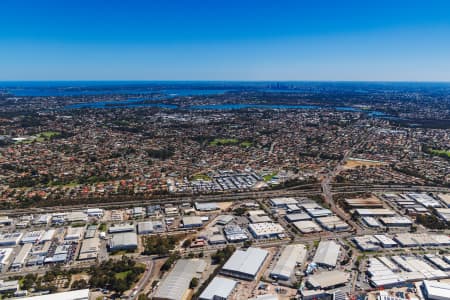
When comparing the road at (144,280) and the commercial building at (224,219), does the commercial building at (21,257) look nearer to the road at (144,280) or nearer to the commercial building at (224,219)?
the road at (144,280)

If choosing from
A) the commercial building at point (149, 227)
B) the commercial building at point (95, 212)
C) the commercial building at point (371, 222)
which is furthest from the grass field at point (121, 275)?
the commercial building at point (371, 222)

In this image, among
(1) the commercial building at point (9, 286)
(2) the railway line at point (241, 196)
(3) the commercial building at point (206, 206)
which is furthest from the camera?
(3) the commercial building at point (206, 206)

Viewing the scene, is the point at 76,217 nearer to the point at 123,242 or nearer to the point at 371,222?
the point at 123,242

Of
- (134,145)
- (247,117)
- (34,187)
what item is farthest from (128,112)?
(34,187)

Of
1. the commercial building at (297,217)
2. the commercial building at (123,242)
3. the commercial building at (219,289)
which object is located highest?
the commercial building at (219,289)

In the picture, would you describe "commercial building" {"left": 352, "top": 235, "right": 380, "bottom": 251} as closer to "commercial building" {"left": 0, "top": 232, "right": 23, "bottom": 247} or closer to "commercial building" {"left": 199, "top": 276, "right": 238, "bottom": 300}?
"commercial building" {"left": 199, "top": 276, "right": 238, "bottom": 300}

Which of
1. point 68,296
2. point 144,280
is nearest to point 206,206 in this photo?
point 144,280
